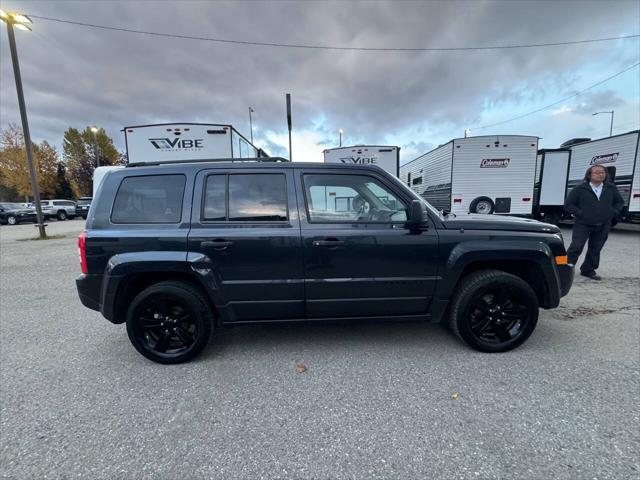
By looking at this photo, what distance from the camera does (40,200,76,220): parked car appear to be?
2234 centimetres

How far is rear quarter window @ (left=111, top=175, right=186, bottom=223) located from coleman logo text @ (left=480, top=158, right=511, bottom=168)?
10257mm

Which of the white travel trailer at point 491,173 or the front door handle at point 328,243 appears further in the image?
the white travel trailer at point 491,173

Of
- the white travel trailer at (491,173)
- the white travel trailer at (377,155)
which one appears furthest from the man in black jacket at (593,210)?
the white travel trailer at (377,155)

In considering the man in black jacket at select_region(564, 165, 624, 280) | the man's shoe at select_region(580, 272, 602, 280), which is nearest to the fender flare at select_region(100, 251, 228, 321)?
the man in black jacket at select_region(564, 165, 624, 280)

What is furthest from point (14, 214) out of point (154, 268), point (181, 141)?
point (154, 268)

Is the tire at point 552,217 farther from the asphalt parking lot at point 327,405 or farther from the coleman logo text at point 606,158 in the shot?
the asphalt parking lot at point 327,405

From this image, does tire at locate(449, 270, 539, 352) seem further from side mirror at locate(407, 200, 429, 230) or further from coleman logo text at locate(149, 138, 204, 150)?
coleman logo text at locate(149, 138, 204, 150)

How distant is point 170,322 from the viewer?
2838 millimetres

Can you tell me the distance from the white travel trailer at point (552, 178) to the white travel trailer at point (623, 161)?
35.5 inches

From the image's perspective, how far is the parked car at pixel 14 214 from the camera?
19.7m

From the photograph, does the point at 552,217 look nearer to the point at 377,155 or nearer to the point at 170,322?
the point at 377,155

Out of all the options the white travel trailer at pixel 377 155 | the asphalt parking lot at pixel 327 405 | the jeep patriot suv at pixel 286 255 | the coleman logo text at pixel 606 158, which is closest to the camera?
the asphalt parking lot at pixel 327 405

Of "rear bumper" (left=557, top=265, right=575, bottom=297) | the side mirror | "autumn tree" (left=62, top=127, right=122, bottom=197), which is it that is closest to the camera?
the side mirror

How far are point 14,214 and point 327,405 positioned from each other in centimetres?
2707
